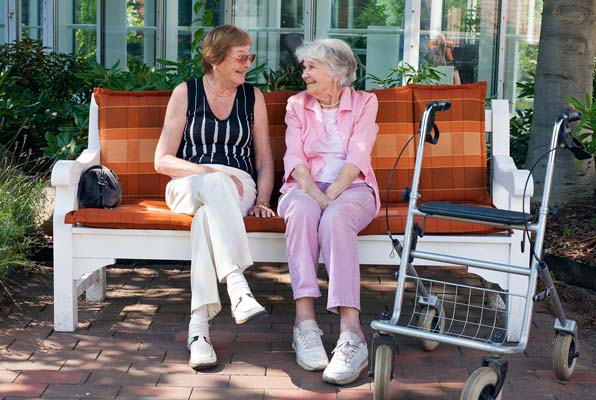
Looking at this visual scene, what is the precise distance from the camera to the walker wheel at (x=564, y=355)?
3928 millimetres

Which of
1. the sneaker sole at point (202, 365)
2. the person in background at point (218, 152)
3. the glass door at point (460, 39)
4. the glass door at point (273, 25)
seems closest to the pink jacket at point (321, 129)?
the person in background at point (218, 152)

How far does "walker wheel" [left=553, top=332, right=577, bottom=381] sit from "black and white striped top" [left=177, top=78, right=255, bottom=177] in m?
1.66

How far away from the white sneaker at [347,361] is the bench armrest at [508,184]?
0.97 m

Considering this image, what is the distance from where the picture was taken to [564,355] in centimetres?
393

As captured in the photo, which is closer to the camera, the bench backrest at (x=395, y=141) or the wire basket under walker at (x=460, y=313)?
the wire basket under walker at (x=460, y=313)

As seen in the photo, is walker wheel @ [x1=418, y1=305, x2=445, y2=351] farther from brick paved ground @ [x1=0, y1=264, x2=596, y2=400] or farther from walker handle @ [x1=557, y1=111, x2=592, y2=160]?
walker handle @ [x1=557, y1=111, x2=592, y2=160]

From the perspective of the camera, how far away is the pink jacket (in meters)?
4.53

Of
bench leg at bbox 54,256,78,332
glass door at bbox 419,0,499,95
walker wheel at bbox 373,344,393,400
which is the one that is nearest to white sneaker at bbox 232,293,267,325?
walker wheel at bbox 373,344,393,400

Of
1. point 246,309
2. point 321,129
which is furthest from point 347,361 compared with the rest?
point 321,129

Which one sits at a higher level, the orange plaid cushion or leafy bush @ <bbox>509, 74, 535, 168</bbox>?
leafy bush @ <bbox>509, 74, 535, 168</bbox>

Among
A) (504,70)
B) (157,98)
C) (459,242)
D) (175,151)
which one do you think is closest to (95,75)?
(157,98)

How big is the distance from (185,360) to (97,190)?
2.95 feet

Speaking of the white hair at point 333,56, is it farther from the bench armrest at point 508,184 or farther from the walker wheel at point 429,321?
the walker wheel at point 429,321

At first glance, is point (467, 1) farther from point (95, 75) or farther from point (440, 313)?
point (440, 313)
